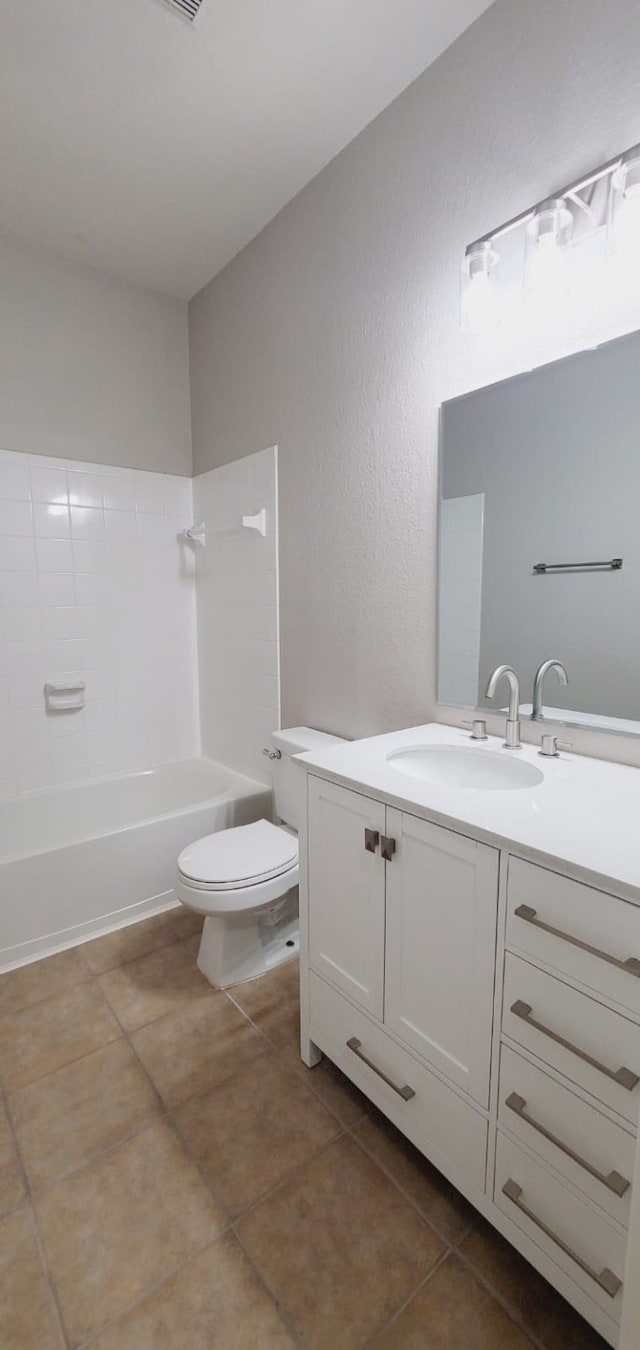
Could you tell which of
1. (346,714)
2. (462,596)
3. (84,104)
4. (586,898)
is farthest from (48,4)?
(586,898)

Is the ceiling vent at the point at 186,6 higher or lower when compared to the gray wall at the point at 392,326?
higher

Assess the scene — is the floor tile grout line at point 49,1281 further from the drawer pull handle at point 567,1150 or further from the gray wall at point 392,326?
the gray wall at point 392,326

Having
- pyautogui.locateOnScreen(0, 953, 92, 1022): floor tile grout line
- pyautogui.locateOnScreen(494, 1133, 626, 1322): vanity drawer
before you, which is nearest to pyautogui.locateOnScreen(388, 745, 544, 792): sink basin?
pyautogui.locateOnScreen(494, 1133, 626, 1322): vanity drawer

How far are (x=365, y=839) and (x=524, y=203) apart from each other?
152cm

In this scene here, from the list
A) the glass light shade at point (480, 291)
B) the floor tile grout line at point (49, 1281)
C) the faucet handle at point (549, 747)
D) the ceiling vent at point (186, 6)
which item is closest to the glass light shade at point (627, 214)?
the glass light shade at point (480, 291)

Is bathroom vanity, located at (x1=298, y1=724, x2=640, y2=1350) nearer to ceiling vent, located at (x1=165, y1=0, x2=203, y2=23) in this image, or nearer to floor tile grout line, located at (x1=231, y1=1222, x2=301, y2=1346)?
floor tile grout line, located at (x1=231, y1=1222, x2=301, y2=1346)

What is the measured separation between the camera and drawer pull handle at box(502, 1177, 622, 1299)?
79 cm

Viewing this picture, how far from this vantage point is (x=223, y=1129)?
129 cm

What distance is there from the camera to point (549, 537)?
132 centimetres

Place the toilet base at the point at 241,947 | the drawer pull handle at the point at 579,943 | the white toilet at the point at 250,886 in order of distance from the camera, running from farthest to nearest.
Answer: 1. the toilet base at the point at 241,947
2. the white toilet at the point at 250,886
3. the drawer pull handle at the point at 579,943

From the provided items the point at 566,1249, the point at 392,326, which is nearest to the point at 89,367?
the point at 392,326

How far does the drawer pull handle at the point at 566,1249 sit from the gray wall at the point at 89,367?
279 centimetres

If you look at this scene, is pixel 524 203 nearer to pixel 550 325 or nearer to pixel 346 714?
pixel 550 325

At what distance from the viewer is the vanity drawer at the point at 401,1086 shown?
3.30 ft
